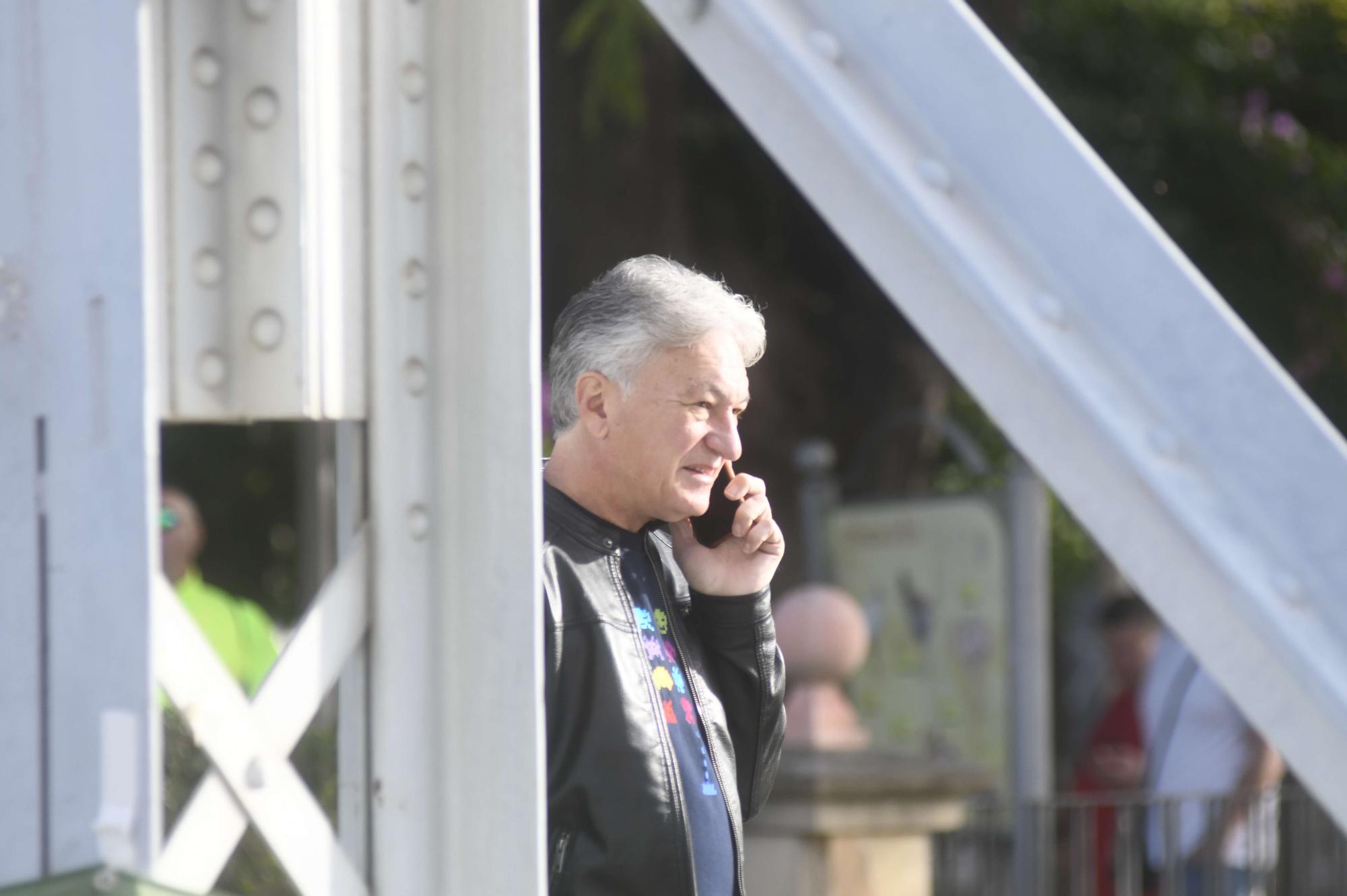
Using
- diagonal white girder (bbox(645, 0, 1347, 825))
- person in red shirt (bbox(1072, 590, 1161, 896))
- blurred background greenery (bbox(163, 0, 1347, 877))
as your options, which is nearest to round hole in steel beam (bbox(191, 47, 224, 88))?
diagonal white girder (bbox(645, 0, 1347, 825))

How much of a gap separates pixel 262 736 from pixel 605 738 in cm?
64

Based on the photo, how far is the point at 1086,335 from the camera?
170cm

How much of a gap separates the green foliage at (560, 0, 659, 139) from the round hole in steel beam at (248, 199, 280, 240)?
20.8 ft

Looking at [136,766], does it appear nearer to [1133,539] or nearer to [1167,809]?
[1133,539]

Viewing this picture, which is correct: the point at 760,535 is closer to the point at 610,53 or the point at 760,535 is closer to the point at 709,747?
the point at 709,747

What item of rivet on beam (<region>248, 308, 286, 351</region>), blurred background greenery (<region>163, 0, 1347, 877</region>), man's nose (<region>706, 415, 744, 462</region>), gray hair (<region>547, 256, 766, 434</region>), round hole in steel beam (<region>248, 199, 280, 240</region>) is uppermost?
blurred background greenery (<region>163, 0, 1347, 877</region>)

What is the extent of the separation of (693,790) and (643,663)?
0.53 ft

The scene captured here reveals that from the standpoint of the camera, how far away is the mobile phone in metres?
2.35

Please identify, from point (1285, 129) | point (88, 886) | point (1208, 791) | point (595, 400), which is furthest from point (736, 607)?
point (1285, 129)

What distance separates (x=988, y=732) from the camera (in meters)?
7.23

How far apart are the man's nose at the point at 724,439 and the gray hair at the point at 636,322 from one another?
0.10m

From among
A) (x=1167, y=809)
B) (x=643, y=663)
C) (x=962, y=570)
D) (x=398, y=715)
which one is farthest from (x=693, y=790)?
(x=962, y=570)

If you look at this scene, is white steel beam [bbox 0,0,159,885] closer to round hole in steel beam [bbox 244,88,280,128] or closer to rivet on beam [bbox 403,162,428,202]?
round hole in steel beam [bbox 244,88,280,128]

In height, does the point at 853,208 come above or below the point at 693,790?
above
